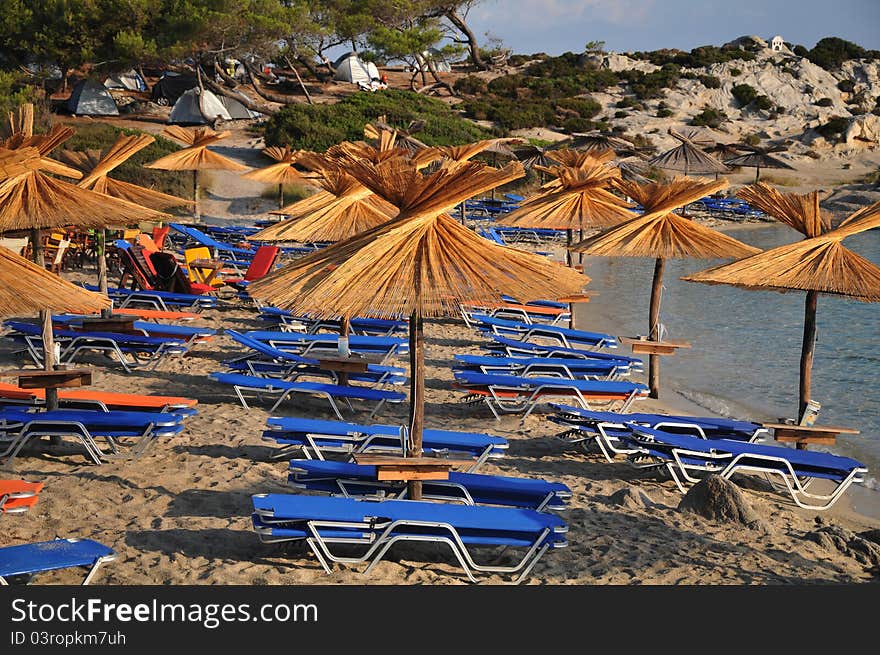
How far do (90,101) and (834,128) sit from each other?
33.4 m

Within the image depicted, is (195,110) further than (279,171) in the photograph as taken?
Yes

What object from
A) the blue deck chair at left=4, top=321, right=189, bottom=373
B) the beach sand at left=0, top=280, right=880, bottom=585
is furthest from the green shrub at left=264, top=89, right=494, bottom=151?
the beach sand at left=0, top=280, right=880, bottom=585

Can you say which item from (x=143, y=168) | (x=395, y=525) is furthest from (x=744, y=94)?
(x=395, y=525)

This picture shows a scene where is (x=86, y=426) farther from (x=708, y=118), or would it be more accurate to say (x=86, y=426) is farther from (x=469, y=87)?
(x=708, y=118)

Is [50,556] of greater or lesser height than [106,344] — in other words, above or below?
below

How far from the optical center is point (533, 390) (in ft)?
27.4

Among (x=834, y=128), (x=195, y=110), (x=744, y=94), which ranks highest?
(x=744, y=94)

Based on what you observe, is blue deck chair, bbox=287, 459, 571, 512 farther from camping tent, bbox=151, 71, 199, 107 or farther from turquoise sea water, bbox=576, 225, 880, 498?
camping tent, bbox=151, 71, 199, 107

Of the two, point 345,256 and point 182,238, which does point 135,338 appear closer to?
point 345,256

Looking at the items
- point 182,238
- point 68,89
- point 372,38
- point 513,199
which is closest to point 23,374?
point 182,238

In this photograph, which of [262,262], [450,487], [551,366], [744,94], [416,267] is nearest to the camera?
[416,267]

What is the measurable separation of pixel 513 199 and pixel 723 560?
2440 centimetres

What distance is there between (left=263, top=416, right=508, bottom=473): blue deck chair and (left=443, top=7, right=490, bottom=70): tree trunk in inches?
2060

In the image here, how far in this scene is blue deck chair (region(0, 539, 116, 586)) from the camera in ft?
12.1
